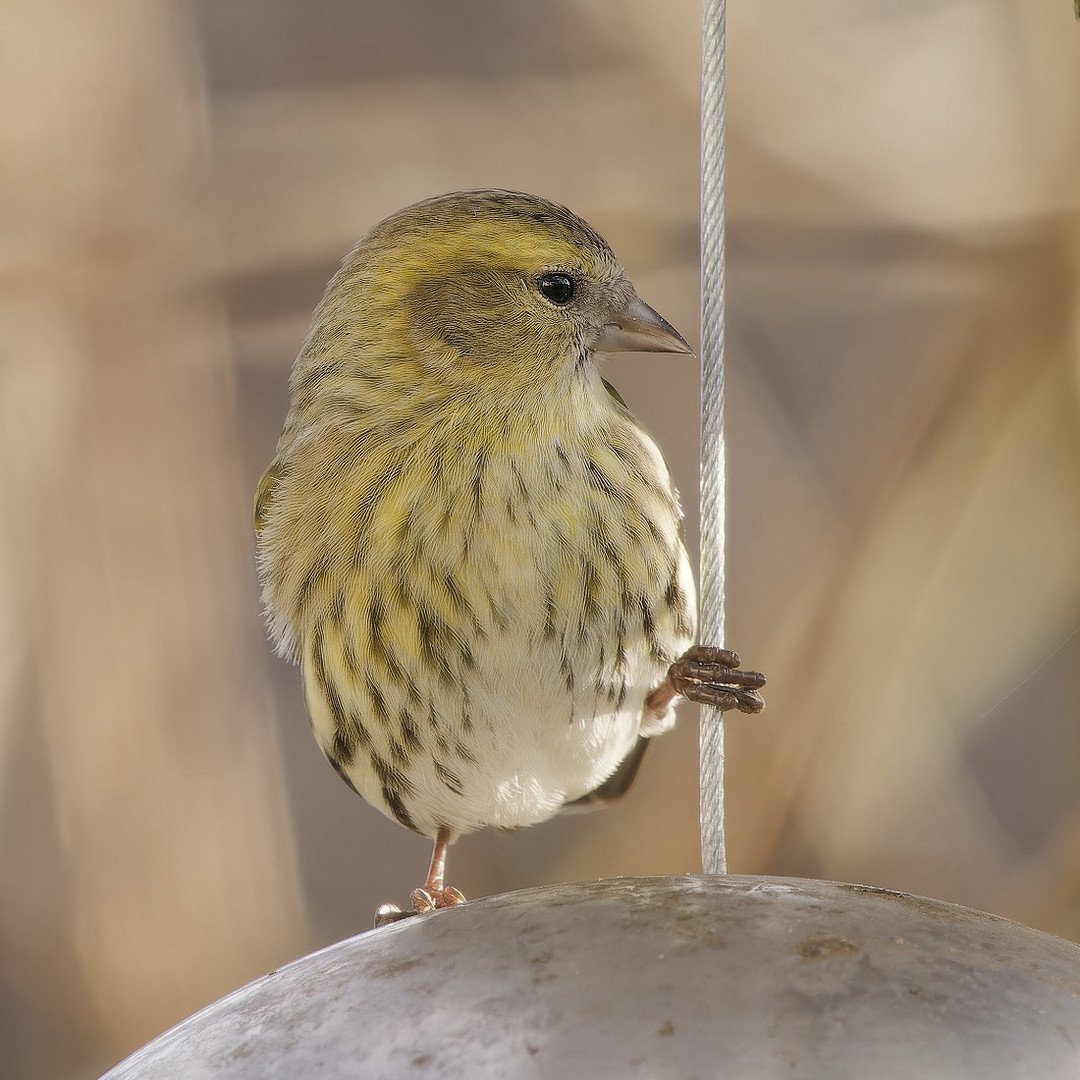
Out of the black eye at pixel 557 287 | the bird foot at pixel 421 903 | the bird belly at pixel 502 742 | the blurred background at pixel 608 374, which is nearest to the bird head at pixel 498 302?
the black eye at pixel 557 287

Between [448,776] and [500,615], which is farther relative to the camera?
[448,776]

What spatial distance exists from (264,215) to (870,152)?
1.25 m

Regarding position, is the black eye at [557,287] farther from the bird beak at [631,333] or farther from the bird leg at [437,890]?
the bird leg at [437,890]

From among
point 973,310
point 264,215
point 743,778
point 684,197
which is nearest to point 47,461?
point 264,215

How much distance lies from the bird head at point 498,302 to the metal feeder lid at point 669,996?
82 cm

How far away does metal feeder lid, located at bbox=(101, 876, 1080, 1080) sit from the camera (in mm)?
840

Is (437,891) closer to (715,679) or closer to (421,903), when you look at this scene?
(421,903)

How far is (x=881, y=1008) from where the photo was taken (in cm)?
87

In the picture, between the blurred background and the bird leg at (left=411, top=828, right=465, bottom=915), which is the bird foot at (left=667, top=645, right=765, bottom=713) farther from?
the blurred background

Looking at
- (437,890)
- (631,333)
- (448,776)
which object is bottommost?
(437,890)

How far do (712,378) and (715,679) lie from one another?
526mm

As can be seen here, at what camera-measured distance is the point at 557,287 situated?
1763 mm

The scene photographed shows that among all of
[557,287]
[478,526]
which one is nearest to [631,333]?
[557,287]

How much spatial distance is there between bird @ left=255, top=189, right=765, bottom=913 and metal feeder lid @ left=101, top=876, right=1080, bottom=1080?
56 centimetres
